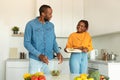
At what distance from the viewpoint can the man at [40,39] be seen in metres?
2.53

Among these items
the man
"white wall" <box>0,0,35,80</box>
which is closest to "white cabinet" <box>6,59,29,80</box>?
"white wall" <box>0,0,35,80</box>

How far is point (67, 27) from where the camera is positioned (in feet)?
17.6

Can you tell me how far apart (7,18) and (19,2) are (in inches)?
18.0

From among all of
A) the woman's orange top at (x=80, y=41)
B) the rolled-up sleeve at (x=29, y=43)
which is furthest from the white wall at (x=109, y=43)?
the rolled-up sleeve at (x=29, y=43)

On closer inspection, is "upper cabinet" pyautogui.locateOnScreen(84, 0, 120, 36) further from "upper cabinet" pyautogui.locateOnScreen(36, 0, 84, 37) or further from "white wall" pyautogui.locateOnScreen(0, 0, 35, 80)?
"white wall" pyautogui.locateOnScreen(0, 0, 35, 80)

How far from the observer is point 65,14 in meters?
5.34

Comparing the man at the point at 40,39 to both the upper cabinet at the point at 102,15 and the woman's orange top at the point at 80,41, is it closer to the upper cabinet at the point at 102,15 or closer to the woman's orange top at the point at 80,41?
the woman's orange top at the point at 80,41

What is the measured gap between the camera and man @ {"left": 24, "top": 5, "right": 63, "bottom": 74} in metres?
2.53

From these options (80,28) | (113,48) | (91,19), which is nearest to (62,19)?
(91,19)

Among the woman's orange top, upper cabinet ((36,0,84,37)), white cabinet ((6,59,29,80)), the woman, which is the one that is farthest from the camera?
upper cabinet ((36,0,84,37))

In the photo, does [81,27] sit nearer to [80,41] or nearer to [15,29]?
[80,41]

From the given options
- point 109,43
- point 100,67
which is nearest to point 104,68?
point 100,67

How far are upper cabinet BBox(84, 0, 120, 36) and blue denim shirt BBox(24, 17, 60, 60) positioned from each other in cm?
142

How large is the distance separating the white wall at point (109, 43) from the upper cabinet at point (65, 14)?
2.06ft
